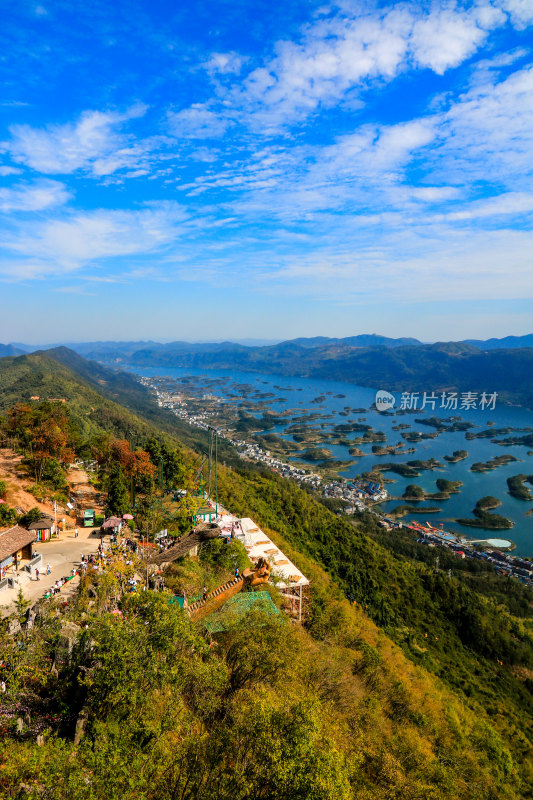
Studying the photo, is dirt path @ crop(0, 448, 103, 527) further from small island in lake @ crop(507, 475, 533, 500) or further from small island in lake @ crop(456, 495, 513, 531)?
small island in lake @ crop(507, 475, 533, 500)

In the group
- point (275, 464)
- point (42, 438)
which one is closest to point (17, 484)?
point (42, 438)

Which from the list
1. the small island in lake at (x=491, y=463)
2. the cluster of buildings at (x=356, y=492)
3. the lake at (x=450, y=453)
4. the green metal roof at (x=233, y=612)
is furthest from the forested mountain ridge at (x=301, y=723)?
the small island in lake at (x=491, y=463)

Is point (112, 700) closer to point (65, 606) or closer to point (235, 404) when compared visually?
point (65, 606)

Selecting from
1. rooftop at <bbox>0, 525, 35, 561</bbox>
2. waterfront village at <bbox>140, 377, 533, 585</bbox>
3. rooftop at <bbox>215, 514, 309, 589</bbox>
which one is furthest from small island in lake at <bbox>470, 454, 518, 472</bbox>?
rooftop at <bbox>0, 525, 35, 561</bbox>

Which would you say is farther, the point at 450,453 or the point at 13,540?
the point at 450,453

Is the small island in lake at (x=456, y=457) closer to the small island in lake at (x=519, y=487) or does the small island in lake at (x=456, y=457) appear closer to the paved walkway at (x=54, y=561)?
the small island in lake at (x=519, y=487)

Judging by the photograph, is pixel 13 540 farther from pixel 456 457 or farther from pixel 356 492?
pixel 456 457

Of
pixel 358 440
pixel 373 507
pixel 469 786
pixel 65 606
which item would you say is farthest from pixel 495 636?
pixel 358 440
